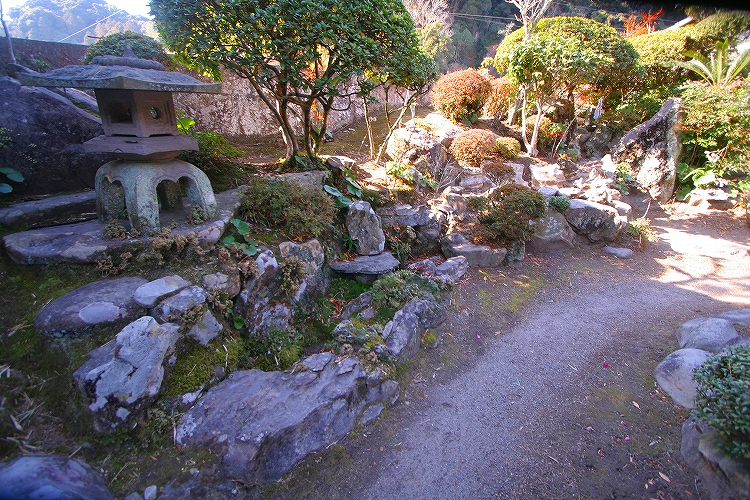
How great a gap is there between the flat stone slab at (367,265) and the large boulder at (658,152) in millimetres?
9536

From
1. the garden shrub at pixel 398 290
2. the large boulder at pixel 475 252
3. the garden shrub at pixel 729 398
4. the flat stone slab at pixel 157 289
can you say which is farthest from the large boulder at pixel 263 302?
the garden shrub at pixel 729 398

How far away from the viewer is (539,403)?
14.1 feet

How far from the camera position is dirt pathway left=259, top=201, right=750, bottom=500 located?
3.39 meters

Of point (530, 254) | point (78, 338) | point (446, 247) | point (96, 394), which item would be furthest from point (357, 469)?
point (530, 254)

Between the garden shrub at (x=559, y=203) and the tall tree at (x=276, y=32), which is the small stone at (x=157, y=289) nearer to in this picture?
the tall tree at (x=276, y=32)

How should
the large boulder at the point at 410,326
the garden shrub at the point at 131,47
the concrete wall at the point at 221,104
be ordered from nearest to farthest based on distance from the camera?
the large boulder at the point at 410,326 → the garden shrub at the point at 131,47 → the concrete wall at the point at 221,104

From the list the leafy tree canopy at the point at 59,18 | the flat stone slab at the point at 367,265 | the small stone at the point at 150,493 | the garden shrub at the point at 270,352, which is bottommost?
the small stone at the point at 150,493

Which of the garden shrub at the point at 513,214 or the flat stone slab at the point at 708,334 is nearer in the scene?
the flat stone slab at the point at 708,334

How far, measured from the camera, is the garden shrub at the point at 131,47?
24.9 feet

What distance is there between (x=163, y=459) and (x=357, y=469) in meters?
1.79

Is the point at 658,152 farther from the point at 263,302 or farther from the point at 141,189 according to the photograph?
the point at 141,189

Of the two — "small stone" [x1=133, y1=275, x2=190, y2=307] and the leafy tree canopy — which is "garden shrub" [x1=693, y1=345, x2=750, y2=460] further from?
the leafy tree canopy

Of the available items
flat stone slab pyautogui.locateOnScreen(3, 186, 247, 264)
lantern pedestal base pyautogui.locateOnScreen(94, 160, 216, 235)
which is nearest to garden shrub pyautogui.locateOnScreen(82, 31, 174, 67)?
lantern pedestal base pyautogui.locateOnScreen(94, 160, 216, 235)

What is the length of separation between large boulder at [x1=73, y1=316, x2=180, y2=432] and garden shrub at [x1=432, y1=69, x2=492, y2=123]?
12.8 metres
